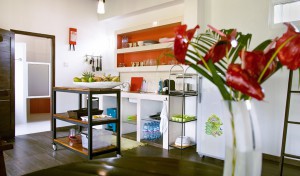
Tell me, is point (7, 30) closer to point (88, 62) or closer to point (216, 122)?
point (88, 62)

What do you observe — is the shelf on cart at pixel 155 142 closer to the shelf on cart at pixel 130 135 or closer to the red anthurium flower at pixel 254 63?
the shelf on cart at pixel 130 135

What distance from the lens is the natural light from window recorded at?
2.96 meters

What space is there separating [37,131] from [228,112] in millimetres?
5030

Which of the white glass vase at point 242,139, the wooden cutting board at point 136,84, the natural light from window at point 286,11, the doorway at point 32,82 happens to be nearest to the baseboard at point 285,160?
the natural light from window at point 286,11

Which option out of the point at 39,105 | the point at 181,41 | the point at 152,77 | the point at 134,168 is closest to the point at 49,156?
the point at 152,77

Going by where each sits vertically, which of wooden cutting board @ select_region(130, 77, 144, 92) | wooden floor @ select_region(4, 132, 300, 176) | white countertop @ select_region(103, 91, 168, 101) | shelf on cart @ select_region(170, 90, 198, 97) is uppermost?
wooden cutting board @ select_region(130, 77, 144, 92)

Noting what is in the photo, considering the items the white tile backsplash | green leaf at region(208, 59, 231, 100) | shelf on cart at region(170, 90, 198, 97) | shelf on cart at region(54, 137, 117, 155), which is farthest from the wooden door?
green leaf at region(208, 59, 231, 100)

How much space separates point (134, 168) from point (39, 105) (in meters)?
7.14

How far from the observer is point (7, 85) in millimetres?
4176

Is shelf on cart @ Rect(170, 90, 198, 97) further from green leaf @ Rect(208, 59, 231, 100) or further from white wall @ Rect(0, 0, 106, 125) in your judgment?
green leaf @ Rect(208, 59, 231, 100)

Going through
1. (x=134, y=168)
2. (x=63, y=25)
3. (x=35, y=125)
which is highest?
(x=63, y=25)

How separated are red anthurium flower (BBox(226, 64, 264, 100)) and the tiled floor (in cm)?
499

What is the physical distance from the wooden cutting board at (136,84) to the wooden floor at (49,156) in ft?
4.88

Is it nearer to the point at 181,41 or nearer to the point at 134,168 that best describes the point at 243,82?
the point at 181,41
